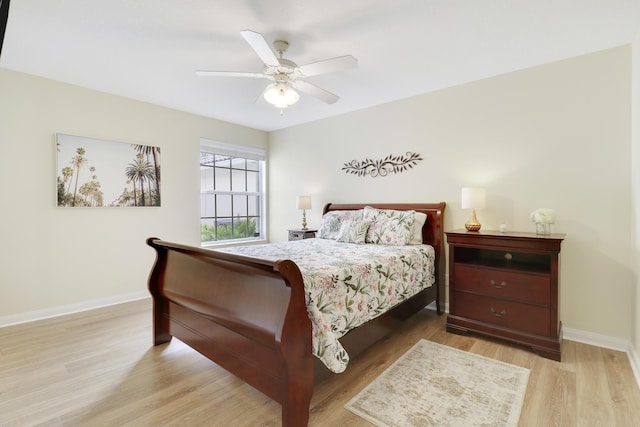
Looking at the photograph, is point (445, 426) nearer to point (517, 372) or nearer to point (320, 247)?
point (517, 372)

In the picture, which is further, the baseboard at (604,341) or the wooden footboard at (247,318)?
the baseboard at (604,341)

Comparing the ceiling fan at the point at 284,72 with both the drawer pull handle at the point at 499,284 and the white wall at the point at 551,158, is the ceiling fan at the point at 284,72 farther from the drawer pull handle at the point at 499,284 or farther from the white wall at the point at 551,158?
the drawer pull handle at the point at 499,284

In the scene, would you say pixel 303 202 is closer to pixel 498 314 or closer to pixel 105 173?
pixel 105 173

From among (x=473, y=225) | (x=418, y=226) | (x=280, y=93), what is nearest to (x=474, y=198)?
(x=473, y=225)

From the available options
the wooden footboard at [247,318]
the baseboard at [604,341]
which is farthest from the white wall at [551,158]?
the wooden footboard at [247,318]

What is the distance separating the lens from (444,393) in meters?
1.93

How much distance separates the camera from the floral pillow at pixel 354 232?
3.38 meters

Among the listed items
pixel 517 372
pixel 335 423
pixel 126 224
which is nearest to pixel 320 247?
pixel 335 423

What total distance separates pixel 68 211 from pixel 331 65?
320 cm

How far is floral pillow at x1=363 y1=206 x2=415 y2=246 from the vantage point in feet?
10.5

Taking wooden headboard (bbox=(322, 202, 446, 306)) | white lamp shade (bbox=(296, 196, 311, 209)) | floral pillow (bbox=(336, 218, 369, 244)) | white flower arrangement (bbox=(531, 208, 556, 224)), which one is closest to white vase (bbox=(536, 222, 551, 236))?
white flower arrangement (bbox=(531, 208, 556, 224))

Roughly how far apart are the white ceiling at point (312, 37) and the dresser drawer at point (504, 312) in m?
2.11

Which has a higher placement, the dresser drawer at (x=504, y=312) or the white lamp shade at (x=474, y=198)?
the white lamp shade at (x=474, y=198)

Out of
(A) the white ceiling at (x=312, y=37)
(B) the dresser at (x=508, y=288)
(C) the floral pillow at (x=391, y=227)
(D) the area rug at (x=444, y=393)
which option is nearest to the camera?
(D) the area rug at (x=444, y=393)
